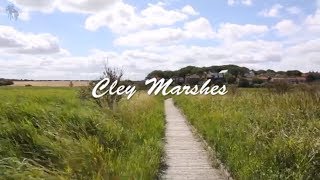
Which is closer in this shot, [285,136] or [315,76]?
[285,136]

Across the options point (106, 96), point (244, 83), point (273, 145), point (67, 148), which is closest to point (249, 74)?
point (244, 83)

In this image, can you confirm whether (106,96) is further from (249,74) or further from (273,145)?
(249,74)

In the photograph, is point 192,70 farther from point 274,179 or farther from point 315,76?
point 274,179

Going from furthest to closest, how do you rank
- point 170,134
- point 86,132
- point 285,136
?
point 170,134
point 86,132
point 285,136

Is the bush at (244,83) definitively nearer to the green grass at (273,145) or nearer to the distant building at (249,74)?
the distant building at (249,74)

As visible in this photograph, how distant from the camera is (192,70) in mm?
127625

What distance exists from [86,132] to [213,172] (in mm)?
3158

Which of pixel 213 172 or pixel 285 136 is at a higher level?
pixel 285 136

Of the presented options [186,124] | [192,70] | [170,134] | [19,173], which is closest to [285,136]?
[19,173]

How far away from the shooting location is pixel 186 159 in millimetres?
11758

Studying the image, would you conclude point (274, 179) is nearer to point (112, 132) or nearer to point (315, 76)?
point (112, 132)

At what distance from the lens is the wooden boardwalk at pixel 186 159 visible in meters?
9.88

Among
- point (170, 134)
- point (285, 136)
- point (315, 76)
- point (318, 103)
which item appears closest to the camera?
point (285, 136)

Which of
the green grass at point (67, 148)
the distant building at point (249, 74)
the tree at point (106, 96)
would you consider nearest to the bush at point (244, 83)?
the distant building at point (249, 74)
